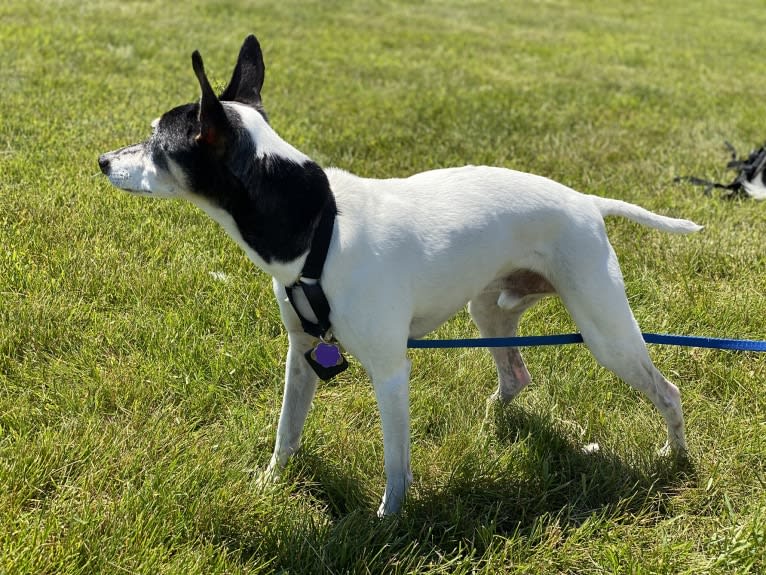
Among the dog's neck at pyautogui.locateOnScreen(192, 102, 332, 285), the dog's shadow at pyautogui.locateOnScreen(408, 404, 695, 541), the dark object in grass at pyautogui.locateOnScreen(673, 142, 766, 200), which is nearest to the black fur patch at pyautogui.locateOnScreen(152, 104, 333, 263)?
the dog's neck at pyautogui.locateOnScreen(192, 102, 332, 285)

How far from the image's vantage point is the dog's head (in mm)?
2432

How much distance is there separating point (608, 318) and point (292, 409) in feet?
4.23

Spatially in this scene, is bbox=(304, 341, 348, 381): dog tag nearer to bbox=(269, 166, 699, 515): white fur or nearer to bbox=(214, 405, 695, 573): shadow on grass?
bbox=(269, 166, 699, 515): white fur

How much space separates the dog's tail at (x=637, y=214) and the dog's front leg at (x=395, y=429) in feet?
3.49

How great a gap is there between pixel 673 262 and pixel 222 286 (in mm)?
2851

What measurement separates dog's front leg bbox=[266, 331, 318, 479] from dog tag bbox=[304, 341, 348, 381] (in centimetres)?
18

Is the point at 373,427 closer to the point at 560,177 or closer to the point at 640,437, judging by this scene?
the point at 640,437

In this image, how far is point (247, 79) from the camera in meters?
2.84

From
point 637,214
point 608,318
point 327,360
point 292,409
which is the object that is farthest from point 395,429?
point 637,214

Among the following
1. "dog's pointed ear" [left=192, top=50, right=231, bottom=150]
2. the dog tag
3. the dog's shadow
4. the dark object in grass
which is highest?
"dog's pointed ear" [left=192, top=50, right=231, bottom=150]

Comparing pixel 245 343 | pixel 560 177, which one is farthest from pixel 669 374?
pixel 560 177

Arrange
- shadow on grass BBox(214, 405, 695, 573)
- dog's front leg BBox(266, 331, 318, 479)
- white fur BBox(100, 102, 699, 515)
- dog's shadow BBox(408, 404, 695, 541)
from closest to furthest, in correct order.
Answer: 1. white fur BBox(100, 102, 699, 515)
2. shadow on grass BBox(214, 405, 695, 573)
3. dog's shadow BBox(408, 404, 695, 541)
4. dog's front leg BBox(266, 331, 318, 479)

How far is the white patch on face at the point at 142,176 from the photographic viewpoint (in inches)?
101

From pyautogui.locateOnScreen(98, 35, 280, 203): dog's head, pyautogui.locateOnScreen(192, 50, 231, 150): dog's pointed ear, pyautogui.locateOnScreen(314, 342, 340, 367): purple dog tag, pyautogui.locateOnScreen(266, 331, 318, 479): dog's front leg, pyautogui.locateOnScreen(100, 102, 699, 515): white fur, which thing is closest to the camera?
pyautogui.locateOnScreen(192, 50, 231, 150): dog's pointed ear
